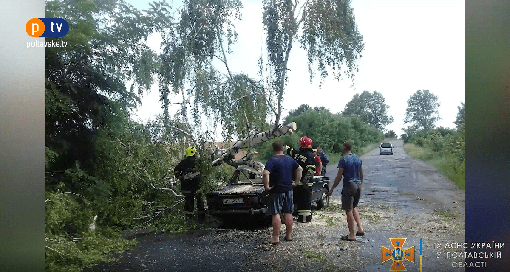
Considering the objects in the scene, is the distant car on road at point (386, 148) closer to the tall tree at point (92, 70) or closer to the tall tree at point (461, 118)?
the tall tree at point (461, 118)

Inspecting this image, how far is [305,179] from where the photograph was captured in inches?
233

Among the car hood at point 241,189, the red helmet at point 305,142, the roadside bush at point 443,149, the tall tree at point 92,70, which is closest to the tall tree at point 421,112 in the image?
the roadside bush at point 443,149

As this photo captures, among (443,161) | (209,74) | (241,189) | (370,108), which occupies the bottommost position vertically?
(241,189)

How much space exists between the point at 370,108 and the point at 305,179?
122cm

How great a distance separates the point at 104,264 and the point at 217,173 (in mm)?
2074

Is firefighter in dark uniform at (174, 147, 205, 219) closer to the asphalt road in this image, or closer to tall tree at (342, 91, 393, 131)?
the asphalt road

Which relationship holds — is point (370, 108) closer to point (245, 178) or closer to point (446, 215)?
point (446, 215)

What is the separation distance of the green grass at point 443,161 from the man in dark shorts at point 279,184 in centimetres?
137

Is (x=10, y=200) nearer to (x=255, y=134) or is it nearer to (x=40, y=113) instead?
(x=40, y=113)

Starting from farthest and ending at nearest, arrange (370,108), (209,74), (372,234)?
(209,74) < (370,108) < (372,234)

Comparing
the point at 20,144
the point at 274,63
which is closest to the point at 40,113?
the point at 20,144

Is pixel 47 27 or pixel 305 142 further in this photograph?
pixel 305 142


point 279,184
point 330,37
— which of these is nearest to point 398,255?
point 279,184

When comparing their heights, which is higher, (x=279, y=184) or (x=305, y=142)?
(x=305, y=142)
